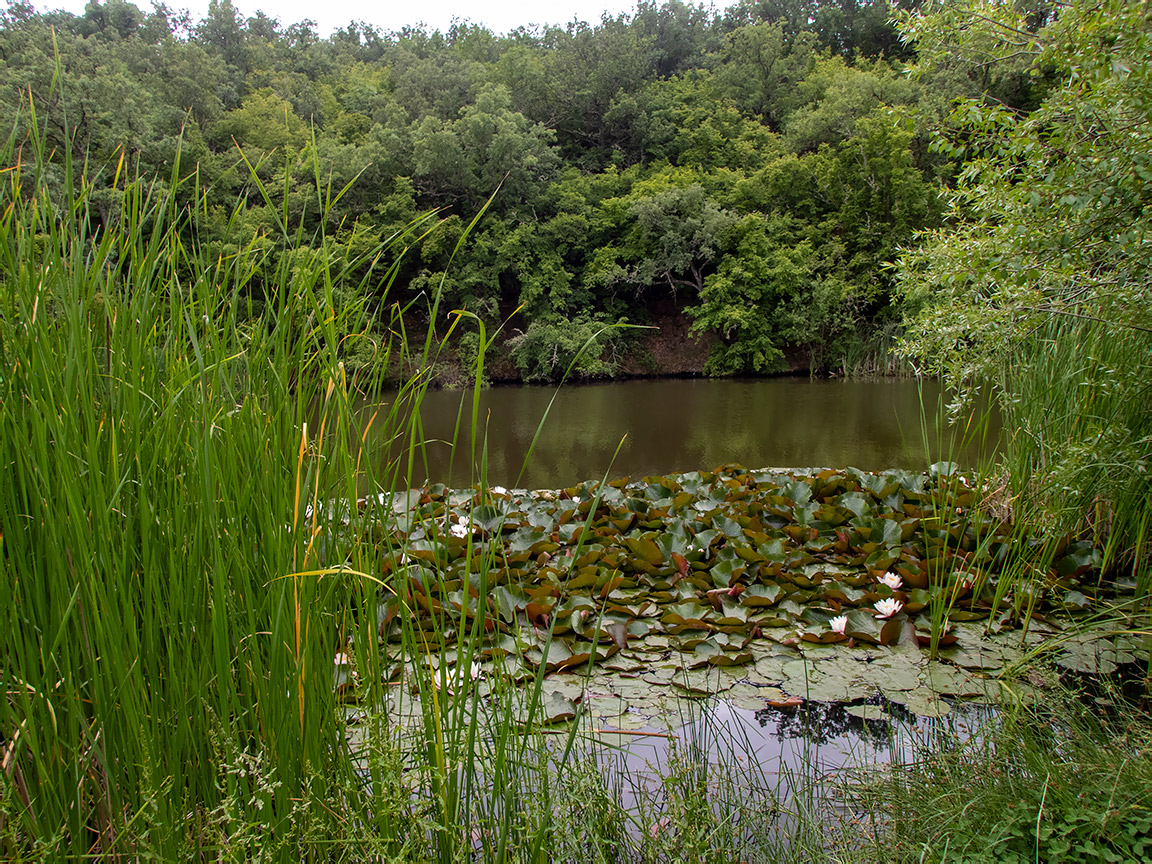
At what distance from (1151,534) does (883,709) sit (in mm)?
1306

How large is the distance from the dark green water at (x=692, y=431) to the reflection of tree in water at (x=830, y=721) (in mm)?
1903

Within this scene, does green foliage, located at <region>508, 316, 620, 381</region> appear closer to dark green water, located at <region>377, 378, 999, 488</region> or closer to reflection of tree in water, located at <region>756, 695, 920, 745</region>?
dark green water, located at <region>377, 378, 999, 488</region>

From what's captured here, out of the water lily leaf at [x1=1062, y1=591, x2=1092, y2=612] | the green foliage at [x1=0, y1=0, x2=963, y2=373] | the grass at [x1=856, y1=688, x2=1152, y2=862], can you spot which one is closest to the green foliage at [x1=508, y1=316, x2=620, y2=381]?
the green foliage at [x1=0, y1=0, x2=963, y2=373]

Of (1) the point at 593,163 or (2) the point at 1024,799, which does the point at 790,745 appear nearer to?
(2) the point at 1024,799

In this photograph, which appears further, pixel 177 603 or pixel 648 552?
pixel 648 552

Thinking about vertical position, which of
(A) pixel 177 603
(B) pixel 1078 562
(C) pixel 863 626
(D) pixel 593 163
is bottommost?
(C) pixel 863 626

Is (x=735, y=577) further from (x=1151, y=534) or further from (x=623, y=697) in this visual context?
(x=1151, y=534)

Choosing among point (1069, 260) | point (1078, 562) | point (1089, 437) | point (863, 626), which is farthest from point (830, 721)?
point (1069, 260)

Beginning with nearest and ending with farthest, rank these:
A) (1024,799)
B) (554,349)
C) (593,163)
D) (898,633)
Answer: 1. (1024,799)
2. (898,633)
3. (554,349)
4. (593,163)

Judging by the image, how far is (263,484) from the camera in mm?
843

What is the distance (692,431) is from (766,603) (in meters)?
5.57

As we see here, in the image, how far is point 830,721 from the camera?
5.39 ft

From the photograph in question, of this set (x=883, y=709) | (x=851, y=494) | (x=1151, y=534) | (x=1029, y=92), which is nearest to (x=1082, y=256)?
(x=1151, y=534)

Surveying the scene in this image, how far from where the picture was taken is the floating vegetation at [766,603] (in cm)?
171
